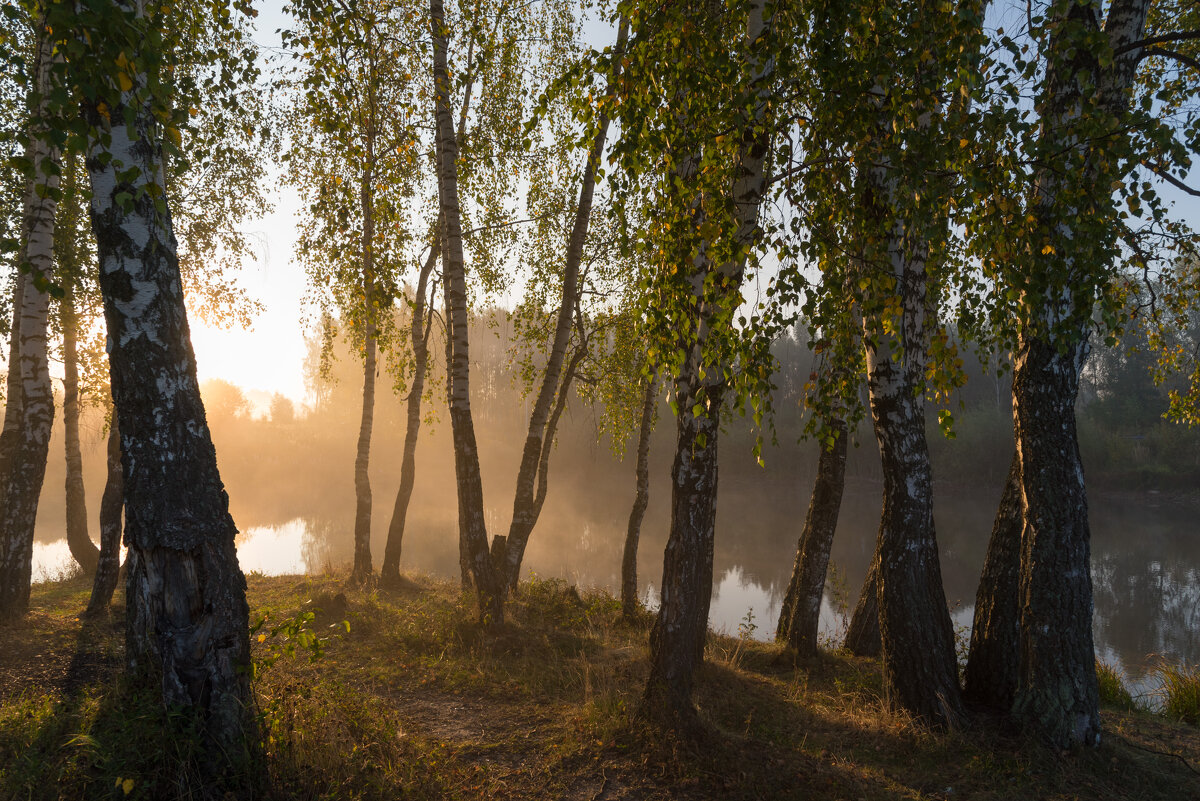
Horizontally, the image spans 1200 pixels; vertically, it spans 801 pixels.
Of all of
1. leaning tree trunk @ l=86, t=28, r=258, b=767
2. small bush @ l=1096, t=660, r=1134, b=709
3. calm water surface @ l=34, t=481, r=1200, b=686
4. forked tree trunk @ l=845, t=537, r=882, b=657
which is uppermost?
leaning tree trunk @ l=86, t=28, r=258, b=767

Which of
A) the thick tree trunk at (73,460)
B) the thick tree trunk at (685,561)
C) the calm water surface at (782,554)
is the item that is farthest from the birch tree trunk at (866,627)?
the thick tree trunk at (73,460)

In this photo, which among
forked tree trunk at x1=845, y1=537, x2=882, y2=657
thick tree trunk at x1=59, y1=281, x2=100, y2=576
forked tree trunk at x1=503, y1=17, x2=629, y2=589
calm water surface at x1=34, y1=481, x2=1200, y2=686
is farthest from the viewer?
calm water surface at x1=34, y1=481, x2=1200, y2=686

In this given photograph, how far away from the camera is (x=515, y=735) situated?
5.07 meters

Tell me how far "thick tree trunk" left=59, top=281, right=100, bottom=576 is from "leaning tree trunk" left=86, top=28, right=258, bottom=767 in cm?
1013

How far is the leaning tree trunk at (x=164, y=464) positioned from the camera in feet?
10.9

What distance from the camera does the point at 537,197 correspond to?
448 inches

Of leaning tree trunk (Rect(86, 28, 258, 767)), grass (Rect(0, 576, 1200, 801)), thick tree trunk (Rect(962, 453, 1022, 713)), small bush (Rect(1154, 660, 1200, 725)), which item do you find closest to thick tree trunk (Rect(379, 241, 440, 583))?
grass (Rect(0, 576, 1200, 801))

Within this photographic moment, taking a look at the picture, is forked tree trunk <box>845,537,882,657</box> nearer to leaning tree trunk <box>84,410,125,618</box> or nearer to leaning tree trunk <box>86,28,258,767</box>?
leaning tree trunk <box>86,28,258,767</box>

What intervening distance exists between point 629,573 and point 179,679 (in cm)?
723

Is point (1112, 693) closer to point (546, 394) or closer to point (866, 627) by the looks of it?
point (866, 627)

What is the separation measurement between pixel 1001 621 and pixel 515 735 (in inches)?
166

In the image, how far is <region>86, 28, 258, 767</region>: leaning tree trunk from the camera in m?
3.32

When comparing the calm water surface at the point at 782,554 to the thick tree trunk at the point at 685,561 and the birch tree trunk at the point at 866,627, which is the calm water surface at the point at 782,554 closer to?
the birch tree trunk at the point at 866,627

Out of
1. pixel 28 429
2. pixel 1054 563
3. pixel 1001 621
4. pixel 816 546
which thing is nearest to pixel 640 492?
pixel 816 546
